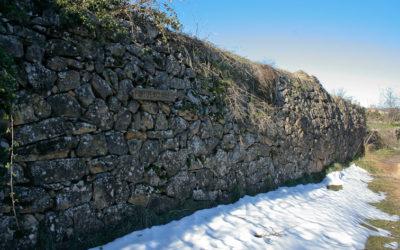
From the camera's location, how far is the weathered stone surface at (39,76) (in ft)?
9.32

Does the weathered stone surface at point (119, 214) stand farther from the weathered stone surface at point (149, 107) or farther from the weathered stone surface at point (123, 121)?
the weathered stone surface at point (149, 107)

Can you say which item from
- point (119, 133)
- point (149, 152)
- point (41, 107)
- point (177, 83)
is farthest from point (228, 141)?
point (41, 107)

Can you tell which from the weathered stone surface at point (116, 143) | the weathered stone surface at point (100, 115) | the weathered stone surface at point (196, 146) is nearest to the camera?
the weathered stone surface at point (100, 115)

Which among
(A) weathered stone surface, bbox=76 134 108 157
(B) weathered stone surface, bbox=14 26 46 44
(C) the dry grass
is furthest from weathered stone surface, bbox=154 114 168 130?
(C) the dry grass

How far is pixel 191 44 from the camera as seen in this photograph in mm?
5027

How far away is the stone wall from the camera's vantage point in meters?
2.84

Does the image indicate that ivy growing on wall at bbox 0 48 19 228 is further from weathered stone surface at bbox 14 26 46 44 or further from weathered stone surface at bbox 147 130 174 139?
weathered stone surface at bbox 147 130 174 139

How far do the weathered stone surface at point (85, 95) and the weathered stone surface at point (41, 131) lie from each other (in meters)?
0.35

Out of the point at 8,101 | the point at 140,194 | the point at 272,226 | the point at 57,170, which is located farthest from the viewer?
the point at 272,226

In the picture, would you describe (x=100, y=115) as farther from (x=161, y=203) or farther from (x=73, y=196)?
(x=161, y=203)

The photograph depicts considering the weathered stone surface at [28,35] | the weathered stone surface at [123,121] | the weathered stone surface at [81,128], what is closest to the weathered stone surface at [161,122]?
the weathered stone surface at [123,121]

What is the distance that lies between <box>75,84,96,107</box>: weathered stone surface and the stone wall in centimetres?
1

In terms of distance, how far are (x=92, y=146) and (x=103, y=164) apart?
10.8 inches

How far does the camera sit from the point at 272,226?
4.19m
